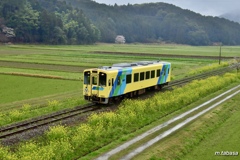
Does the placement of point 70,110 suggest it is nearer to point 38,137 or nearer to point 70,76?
point 38,137

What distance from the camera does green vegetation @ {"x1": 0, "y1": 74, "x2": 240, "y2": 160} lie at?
16.7 meters

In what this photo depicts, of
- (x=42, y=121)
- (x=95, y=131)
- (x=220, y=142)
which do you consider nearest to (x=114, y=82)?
(x=42, y=121)

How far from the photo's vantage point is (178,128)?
22.3 metres

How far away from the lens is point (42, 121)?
942 inches

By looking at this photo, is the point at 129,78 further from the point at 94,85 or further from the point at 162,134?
the point at 162,134

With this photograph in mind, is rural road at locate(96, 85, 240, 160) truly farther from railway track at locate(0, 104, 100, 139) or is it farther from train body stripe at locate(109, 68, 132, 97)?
railway track at locate(0, 104, 100, 139)

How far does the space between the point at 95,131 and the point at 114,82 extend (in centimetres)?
942

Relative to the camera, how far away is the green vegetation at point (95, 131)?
1672cm

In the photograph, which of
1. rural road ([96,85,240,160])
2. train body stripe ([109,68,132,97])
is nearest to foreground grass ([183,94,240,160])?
rural road ([96,85,240,160])

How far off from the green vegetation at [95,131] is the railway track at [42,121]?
6.62 feet

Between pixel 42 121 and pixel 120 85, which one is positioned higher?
pixel 120 85

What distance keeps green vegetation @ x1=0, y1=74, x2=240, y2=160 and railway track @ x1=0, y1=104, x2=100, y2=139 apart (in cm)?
202

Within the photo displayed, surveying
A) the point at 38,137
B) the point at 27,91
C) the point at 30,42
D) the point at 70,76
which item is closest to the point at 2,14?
the point at 30,42

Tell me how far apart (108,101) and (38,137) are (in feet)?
32.7
